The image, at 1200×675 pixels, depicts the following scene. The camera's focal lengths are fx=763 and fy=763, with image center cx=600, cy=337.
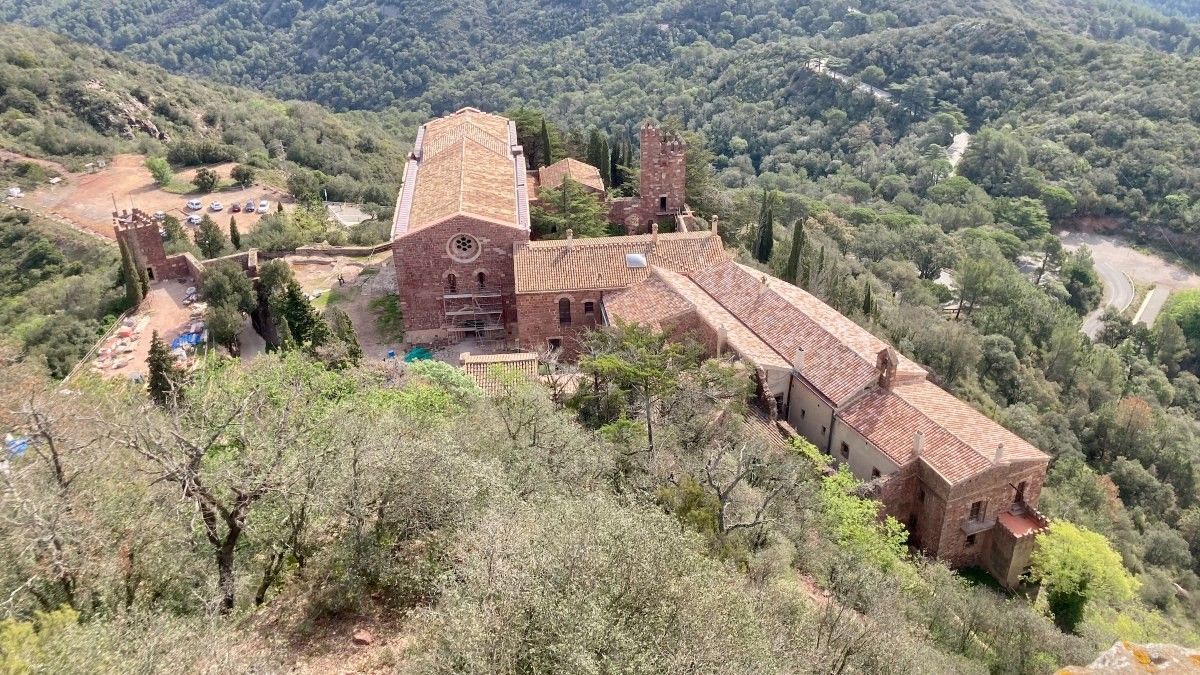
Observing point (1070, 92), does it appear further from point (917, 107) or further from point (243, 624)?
point (243, 624)

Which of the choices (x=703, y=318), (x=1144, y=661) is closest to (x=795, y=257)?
(x=703, y=318)

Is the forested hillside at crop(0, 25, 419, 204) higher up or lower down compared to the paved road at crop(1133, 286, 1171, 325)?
higher up

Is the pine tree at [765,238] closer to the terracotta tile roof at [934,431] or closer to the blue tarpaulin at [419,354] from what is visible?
the terracotta tile roof at [934,431]

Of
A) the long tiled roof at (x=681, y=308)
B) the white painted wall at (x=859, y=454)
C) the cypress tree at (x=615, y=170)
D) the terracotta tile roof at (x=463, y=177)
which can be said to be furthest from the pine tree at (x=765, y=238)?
the white painted wall at (x=859, y=454)

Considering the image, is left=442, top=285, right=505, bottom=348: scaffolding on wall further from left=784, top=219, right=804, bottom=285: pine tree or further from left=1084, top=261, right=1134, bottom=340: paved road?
left=1084, top=261, right=1134, bottom=340: paved road

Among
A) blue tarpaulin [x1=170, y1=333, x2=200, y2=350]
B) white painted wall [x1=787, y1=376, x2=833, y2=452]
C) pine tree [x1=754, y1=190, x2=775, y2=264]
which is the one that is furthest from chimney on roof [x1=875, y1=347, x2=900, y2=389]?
blue tarpaulin [x1=170, y1=333, x2=200, y2=350]

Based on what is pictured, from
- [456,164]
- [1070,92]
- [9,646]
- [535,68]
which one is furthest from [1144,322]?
[535,68]
